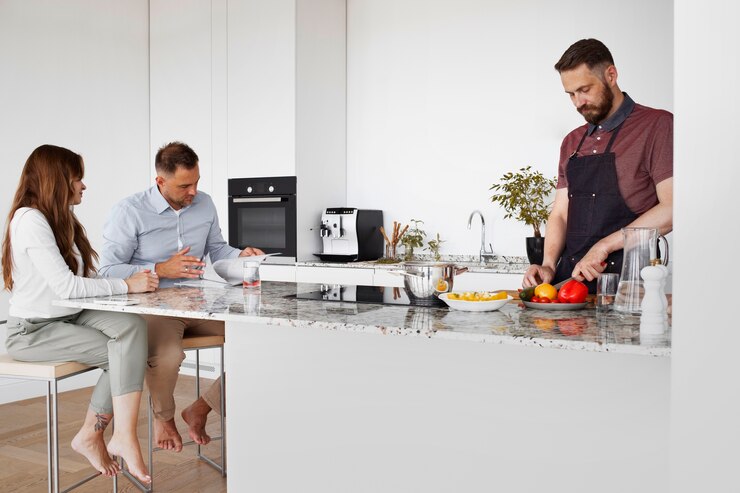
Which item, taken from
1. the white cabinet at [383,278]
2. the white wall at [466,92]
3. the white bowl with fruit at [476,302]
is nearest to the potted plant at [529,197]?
the white wall at [466,92]

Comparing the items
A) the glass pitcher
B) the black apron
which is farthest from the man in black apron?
the glass pitcher

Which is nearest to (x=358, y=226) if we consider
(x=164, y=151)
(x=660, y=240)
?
(x=164, y=151)

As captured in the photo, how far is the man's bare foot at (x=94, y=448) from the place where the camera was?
2549 mm

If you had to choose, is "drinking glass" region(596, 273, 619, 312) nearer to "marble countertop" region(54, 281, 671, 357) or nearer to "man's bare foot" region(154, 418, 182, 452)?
"marble countertop" region(54, 281, 671, 357)

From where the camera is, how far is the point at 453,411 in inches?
75.9

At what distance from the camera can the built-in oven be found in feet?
14.9

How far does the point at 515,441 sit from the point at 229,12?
13.3 ft

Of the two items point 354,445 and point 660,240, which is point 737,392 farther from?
point 354,445

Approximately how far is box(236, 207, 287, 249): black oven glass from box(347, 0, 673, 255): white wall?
0.69 meters

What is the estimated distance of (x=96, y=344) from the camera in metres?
2.47

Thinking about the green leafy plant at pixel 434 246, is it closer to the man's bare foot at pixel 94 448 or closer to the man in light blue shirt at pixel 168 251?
the man in light blue shirt at pixel 168 251

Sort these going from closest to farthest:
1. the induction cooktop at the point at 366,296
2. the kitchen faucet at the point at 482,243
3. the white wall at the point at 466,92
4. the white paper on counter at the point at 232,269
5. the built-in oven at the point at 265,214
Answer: the induction cooktop at the point at 366,296 < the white paper on counter at the point at 232,269 < the white wall at the point at 466,92 < the kitchen faucet at the point at 482,243 < the built-in oven at the point at 265,214

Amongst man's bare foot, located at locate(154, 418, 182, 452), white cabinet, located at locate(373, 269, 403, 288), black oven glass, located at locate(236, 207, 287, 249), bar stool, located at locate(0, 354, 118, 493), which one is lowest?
man's bare foot, located at locate(154, 418, 182, 452)

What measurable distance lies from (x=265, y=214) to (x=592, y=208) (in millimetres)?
2633
